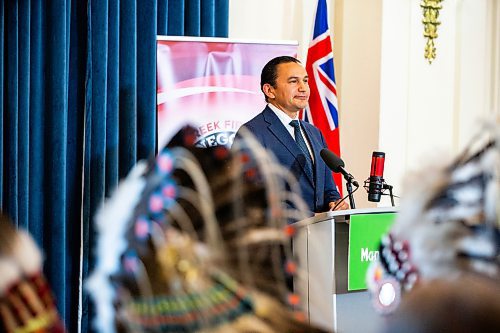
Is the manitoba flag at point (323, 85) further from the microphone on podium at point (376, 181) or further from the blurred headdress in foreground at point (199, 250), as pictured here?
the blurred headdress in foreground at point (199, 250)

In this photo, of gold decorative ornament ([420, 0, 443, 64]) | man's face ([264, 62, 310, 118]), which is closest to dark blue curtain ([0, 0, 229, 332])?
man's face ([264, 62, 310, 118])

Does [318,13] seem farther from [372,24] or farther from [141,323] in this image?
[141,323]

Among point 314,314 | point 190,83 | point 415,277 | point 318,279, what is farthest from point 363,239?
point 415,277

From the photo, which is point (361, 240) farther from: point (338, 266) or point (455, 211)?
point (455, 211)

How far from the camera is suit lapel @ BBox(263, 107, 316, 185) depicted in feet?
13.0

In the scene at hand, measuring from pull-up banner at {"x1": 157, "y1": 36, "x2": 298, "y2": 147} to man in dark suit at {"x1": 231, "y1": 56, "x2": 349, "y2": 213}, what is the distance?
1.19 feet

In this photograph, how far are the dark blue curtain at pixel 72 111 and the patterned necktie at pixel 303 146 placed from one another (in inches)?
40.5

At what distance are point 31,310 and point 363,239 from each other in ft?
7.36

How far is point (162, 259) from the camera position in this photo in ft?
2.76

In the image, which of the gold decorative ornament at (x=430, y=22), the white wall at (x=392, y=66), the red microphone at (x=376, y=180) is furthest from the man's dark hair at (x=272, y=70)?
the gold decorative ornament at (x=430, y=22)

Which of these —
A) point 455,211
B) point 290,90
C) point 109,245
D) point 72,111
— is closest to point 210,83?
point 290,90

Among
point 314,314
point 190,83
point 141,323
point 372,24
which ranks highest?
point 372,24

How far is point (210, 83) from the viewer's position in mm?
4688

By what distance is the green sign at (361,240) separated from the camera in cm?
298
